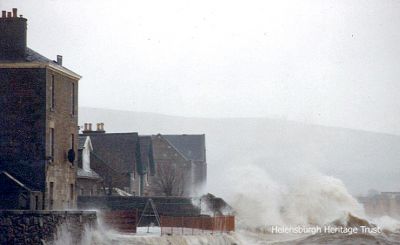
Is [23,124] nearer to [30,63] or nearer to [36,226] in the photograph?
[30,63]

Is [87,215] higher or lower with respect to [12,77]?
lower

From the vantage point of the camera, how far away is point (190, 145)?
105062 millimetres

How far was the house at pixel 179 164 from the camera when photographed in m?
86.3

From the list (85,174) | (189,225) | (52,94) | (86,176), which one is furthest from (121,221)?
(85,174)

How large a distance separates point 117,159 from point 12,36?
2875 cm

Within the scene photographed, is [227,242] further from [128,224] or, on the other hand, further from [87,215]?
[87,215]

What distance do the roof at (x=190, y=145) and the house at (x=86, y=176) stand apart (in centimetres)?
3886

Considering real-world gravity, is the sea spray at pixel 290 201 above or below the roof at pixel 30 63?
below

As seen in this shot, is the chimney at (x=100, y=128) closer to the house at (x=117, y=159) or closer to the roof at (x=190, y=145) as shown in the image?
the house at (x=117, y=159)

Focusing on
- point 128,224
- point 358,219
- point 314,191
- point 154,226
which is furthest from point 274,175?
point 128,224

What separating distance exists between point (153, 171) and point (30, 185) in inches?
1509

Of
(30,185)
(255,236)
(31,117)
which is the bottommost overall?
(255,236)

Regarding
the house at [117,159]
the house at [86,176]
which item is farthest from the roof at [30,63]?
the house at [117,159]

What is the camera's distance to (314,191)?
7994 cm
